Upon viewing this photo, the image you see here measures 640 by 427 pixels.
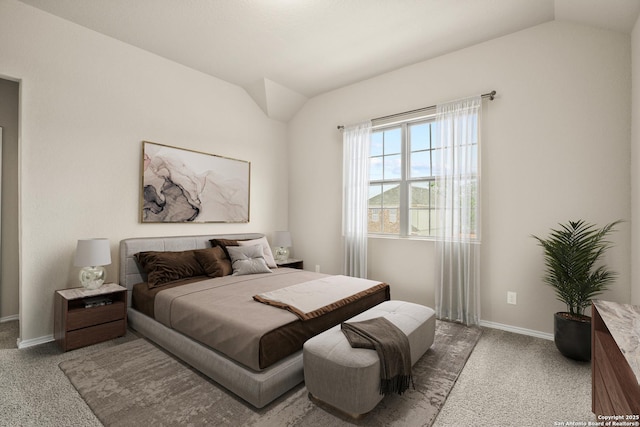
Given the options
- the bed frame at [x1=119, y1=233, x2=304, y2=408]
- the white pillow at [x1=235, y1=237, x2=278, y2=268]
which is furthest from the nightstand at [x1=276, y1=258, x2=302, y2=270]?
the bed frame at [x1=119, y1=233, x2=304, y2=408]

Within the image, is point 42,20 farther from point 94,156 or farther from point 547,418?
point 547,418

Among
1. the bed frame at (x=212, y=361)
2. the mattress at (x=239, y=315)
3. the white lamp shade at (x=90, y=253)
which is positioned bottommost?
the bed frame at (x=212, y=361)

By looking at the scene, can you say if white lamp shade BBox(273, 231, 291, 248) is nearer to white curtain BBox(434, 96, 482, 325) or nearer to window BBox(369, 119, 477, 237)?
window BBox(369, 119, 477, 237)

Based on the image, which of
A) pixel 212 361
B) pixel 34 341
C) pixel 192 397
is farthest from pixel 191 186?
pixel 192 397

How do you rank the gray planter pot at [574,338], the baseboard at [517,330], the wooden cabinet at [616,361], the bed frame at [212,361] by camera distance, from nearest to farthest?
1. the wooden cabinet at [616,361]
2. the bed frame at [212,361]
3. the gray planter pot at [574,338]
4. the baseboard at [517,330]

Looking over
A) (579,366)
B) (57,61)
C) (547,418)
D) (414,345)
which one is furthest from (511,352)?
(57,61)

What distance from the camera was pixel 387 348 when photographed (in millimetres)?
1802

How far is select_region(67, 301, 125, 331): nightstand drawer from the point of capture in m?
2.57

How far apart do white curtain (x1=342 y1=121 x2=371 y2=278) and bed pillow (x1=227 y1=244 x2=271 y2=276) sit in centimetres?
122

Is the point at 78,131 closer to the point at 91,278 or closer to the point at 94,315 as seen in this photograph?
the point at 91,278

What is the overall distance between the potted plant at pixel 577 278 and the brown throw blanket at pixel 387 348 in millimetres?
1497

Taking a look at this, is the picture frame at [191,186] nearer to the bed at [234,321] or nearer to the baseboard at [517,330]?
the bed at [234,321]

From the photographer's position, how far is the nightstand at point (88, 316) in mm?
2564

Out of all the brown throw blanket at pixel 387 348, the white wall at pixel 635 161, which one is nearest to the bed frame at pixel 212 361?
the brown throw blanket at pixel 387 348
